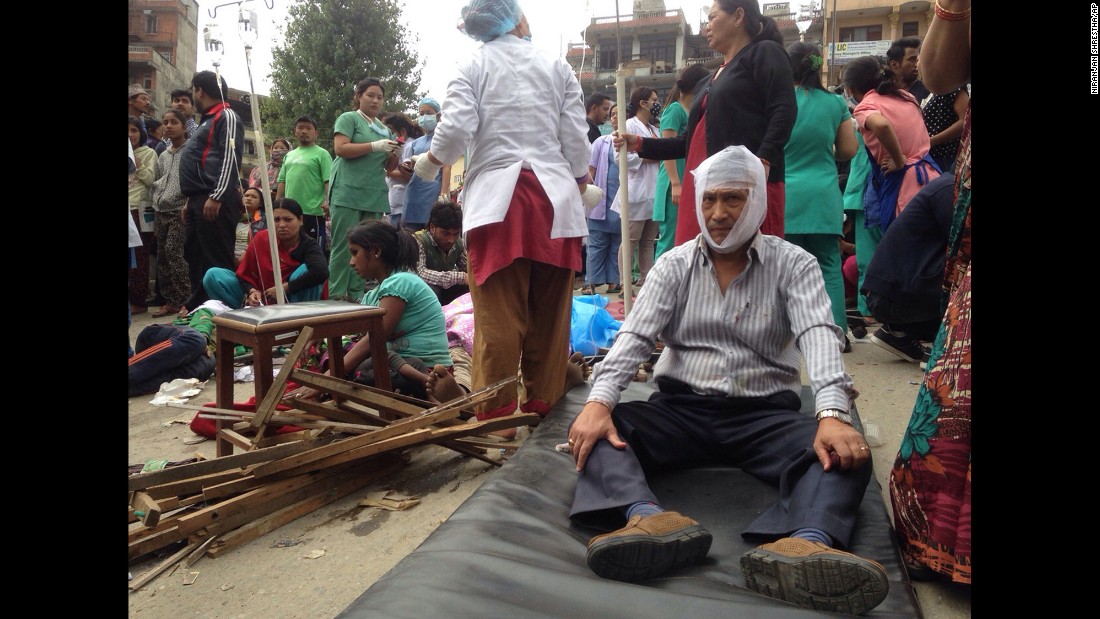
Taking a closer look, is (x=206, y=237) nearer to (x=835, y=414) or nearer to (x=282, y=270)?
(x=282, y=270)

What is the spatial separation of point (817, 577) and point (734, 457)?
814 mm

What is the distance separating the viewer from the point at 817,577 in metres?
1.62

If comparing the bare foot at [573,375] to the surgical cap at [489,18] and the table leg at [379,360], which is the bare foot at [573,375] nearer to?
the table leg at [379,360]

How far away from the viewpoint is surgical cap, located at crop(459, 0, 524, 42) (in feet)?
10.9

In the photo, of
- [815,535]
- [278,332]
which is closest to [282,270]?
[278,332]

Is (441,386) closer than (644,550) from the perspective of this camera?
No

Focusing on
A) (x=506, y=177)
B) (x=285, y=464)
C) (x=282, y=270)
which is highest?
(x=506, y=177)

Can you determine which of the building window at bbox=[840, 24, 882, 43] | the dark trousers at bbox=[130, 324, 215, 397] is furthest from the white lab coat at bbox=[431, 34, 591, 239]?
the building window at bbox=[840, 24, 882, 43]

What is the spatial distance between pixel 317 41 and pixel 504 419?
1968cm

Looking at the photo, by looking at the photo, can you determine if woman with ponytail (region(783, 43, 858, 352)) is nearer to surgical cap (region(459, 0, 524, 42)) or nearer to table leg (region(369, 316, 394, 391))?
surgical cap (region(459, 0, 524, 42))

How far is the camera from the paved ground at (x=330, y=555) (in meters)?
2.06

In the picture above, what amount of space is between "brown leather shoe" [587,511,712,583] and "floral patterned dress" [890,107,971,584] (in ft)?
1.92

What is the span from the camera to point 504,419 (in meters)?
3.12
